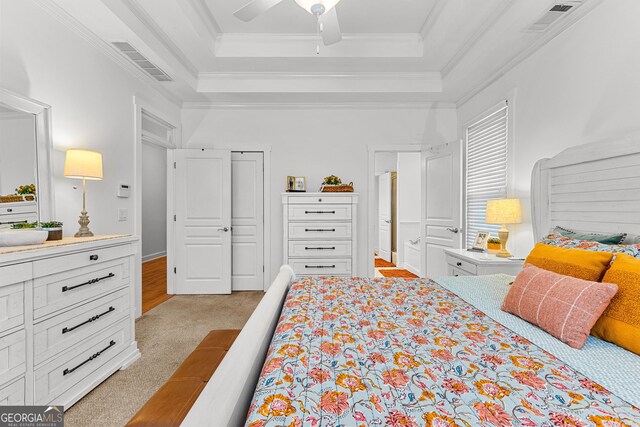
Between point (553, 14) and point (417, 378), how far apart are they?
2.84 meters

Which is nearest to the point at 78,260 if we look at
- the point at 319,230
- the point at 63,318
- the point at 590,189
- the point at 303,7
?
the point at 63,318

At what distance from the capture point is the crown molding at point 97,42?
2.12 m

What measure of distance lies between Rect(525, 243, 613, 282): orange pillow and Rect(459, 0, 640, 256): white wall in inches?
38.7

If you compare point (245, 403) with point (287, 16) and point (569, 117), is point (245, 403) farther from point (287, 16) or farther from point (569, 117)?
point (287, 16)

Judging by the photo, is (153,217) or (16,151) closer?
(16,151)

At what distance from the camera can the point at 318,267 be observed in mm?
3678

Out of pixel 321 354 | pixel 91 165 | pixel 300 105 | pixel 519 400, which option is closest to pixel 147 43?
pixel 91 165

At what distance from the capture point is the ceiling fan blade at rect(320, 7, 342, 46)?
6.65 feet

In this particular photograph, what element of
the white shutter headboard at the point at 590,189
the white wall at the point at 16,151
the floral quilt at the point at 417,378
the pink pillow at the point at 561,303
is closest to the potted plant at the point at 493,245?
the white shutter headboard at the point at 590,189

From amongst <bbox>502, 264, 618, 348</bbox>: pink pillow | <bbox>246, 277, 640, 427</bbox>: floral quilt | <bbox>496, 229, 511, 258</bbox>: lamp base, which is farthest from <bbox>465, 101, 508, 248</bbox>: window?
<bbox>246, 277, 640, 427</bbox>: floral quilt

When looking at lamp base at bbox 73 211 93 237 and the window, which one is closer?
lamp base at bbox 73 211 93 237

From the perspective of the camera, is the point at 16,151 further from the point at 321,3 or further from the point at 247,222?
the point at 247,222

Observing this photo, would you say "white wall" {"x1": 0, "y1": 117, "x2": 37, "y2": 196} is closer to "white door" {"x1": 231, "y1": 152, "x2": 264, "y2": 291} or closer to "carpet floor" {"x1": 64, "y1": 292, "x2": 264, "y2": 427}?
"carpet floor" {"x1": 64, "y1": 292, "x2": 264, "y2": 427}

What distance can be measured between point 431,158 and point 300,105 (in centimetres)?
201
